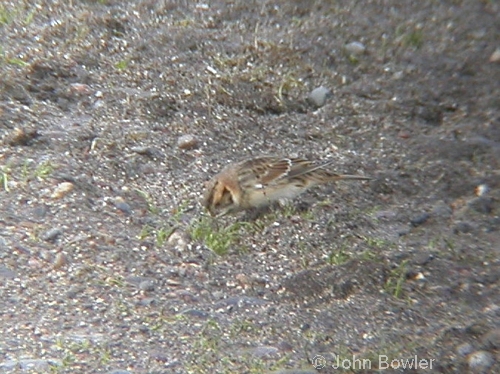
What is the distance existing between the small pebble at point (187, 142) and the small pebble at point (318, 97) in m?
0.98

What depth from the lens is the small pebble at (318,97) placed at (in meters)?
7.09

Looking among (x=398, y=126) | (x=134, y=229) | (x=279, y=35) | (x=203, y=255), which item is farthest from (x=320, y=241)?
(x=279, y=35)

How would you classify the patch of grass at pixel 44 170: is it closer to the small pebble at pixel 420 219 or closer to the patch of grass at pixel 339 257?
the patch of grass at pixel 339 257

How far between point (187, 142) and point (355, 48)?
1.75 m

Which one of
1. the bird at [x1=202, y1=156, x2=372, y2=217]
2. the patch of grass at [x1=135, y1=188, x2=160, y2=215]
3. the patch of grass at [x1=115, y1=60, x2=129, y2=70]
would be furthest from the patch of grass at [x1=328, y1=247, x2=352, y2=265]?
the patch of grass at [x1=115, y1=60, x2=129, y2=70]

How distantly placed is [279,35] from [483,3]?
1.70 m

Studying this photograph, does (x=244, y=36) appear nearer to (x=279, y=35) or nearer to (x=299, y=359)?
(x=279, y=35)

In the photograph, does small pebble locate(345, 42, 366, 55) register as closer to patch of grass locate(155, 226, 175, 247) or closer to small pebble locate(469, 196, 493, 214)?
small pebble locate(469, 196, 493, 214)

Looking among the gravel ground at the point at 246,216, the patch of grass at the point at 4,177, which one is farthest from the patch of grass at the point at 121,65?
the patch of grass at the point at 4,177

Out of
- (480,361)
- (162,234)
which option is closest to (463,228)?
(480,361)

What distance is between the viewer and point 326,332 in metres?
4.75

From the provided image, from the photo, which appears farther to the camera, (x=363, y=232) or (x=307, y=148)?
(x=307, y=148)

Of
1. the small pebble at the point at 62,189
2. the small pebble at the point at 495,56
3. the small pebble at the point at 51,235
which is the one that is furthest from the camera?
the small pebble at the point at 495,56

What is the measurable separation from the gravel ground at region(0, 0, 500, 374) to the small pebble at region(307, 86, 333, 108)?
0.02 meters
